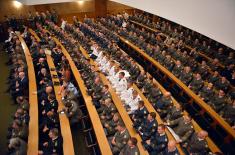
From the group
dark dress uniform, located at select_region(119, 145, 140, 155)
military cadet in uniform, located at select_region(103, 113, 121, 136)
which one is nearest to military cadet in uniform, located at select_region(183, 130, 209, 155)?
dark dress uniform, located at select_region(119, 145, 140, 155)

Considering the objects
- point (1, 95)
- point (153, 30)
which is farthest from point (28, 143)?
point (153, 30)

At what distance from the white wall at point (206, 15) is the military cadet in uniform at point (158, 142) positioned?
68.6 inches

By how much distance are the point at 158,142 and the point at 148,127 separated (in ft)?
1.28

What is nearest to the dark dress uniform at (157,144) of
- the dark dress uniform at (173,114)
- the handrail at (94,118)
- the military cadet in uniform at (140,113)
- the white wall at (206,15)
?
the military cadet in uniform at (140,113)

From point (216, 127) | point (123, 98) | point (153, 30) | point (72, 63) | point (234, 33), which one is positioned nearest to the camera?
point (234, 33)

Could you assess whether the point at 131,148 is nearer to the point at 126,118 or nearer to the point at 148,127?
the point at 148,127

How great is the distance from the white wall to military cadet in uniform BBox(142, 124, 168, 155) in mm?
1742

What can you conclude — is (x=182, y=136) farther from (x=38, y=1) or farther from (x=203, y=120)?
(x=38, y=1)

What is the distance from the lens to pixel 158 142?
4031mm

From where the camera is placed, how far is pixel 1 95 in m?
6.68

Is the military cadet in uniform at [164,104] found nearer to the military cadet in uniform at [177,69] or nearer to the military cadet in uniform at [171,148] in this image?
the military cadet in uniform at [171,148]

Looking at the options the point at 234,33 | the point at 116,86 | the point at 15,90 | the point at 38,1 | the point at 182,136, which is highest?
the point at 38,1

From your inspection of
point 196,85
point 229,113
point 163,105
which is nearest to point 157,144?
point 163,105

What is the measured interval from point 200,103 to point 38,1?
8.10 m
